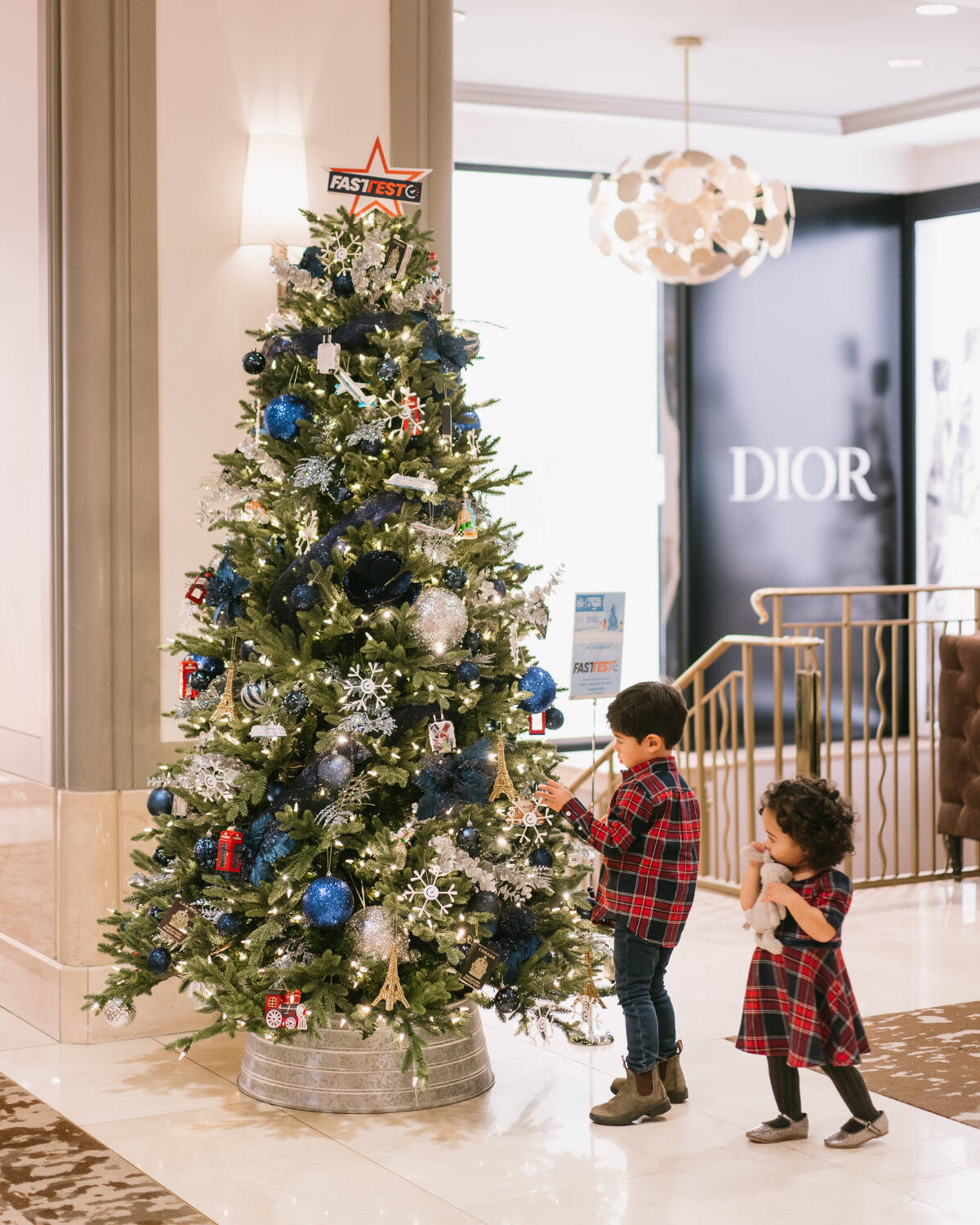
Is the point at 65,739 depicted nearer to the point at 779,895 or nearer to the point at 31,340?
the point at 31,340

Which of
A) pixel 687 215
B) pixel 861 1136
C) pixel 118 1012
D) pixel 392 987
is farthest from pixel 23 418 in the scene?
pixel 687 215

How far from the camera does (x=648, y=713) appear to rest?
A: 3.99m

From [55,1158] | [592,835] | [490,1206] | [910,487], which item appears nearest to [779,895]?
[592,835]

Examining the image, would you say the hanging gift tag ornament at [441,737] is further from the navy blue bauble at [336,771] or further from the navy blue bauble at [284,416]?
the navy blue bauble at [284,416]

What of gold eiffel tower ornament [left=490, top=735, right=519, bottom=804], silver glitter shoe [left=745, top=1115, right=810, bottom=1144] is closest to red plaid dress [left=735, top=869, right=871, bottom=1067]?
silver glitter shoe [left=745, top=1115, right=810, bottom=1144]

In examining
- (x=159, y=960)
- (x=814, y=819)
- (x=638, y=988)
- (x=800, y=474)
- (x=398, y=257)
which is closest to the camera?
(x=814, y=819)

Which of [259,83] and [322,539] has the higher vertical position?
[259,83]

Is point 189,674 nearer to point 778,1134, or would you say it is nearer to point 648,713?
point 648,713

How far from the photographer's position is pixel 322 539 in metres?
4.15

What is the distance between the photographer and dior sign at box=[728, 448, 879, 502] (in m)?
10.3

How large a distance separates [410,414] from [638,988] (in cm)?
154

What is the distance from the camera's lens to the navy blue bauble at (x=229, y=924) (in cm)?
410

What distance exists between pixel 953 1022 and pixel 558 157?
239 inches

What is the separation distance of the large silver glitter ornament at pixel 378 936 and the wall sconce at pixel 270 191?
2.15m
